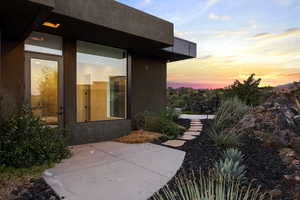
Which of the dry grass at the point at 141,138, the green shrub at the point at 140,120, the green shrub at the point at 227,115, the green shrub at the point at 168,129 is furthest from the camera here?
the green shrub at the point at 140,120

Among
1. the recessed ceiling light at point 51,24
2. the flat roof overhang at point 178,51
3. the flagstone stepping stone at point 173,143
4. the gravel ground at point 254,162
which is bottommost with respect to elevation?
the flagstone stepping stone at point 173,143

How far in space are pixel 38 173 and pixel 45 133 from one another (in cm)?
82

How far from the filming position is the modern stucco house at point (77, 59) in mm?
3178

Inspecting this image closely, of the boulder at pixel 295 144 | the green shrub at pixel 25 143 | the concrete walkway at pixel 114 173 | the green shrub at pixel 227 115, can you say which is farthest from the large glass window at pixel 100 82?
the boulder at pixel 295 144

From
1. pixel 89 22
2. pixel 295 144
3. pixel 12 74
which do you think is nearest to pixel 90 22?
pixel 89 22

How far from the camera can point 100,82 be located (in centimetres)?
532

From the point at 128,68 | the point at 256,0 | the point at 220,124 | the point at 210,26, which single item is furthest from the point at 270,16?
the point at 128,68

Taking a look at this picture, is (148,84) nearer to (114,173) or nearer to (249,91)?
(114,173)

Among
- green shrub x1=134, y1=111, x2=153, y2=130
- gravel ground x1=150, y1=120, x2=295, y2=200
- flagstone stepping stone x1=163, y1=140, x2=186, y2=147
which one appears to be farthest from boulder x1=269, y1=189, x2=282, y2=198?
green shrub x1=134, y1=111, x2=153, y2=130

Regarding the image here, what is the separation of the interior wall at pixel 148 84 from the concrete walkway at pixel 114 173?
2730 mm

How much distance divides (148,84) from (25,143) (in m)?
4.93

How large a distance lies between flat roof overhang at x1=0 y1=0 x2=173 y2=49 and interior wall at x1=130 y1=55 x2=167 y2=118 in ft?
5.04

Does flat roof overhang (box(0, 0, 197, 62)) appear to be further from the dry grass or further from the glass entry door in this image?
the dry grass

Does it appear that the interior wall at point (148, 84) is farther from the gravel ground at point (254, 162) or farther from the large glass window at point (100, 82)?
the gravel ground at point (254, 162)
